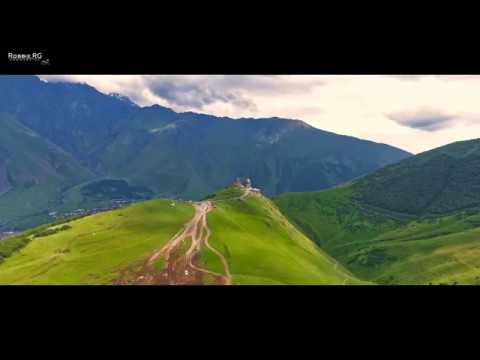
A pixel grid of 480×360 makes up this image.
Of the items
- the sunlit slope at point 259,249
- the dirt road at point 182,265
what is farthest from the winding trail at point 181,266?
the sunlit slope at point 259,249

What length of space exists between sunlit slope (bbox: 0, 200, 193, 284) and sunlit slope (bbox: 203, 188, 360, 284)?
43.7 ft

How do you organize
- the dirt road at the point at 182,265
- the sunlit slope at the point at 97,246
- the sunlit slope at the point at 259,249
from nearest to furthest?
1. the dirt road at the point at 182,265
2. the sunlit slope at the point at 97,246
3. the sunlit slope at the point at 259,249

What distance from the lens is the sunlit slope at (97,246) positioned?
110750 mm

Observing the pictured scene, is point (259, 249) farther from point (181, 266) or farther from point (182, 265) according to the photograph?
point (181, 266)

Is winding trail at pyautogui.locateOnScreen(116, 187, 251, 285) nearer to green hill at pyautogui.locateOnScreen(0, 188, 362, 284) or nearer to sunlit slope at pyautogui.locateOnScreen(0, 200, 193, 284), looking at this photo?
green hill at pyautogui.locateOnScreen(0, 188, 362, 284)

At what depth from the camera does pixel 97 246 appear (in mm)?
126000

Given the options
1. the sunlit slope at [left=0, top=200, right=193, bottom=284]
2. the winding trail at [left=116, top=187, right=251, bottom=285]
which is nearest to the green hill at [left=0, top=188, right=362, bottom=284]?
the sunlit slope at [left=0, top=200, right=193, bottom=284]

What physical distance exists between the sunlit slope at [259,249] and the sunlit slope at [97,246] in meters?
13.3

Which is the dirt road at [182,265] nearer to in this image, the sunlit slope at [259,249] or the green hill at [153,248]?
the green hill at [153,248]

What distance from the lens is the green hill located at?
4355 inches

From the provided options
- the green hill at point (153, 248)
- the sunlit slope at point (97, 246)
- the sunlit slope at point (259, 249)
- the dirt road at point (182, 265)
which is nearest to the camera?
the dirt road at point (182, 265)
